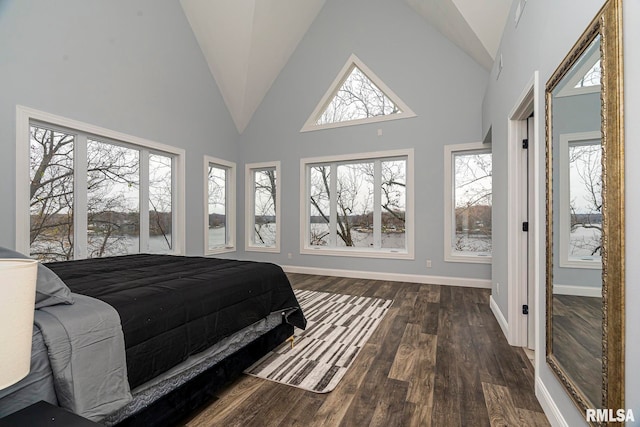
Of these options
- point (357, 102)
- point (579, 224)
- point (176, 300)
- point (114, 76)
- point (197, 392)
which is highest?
point (357, 102)

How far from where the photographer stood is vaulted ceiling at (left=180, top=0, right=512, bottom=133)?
3502mm

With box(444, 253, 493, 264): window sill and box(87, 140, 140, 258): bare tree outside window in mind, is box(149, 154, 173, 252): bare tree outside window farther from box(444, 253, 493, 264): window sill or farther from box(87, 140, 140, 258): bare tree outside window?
box(444, 253, 493, 264): window sill

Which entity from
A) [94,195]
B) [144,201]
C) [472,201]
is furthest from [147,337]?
[472,201]

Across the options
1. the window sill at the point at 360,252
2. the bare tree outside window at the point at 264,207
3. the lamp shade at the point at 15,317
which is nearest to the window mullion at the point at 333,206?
the window sill at the point at 360,252

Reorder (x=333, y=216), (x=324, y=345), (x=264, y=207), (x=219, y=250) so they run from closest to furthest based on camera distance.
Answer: (x=324, y=345) < (x=333, y=216) < (x=219, y=250) < (x=264, y=207)

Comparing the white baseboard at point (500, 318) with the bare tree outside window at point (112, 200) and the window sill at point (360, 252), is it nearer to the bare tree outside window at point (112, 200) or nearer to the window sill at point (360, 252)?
the window sill at point (360, 252)

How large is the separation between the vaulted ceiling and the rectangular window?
1866mm

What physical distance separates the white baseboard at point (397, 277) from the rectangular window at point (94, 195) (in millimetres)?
2398

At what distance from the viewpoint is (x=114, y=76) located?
362 centimetres

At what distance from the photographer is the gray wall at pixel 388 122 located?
4457mm

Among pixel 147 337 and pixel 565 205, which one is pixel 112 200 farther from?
pixel 565 205

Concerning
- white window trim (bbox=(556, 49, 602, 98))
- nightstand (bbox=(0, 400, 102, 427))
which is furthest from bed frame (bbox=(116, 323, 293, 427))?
white window trim (bbox=(556, 49, 602, 98))

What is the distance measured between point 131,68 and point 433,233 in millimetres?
4825

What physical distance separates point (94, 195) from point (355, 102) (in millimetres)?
4150
